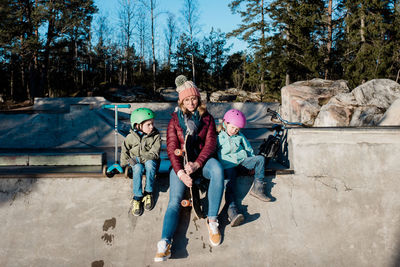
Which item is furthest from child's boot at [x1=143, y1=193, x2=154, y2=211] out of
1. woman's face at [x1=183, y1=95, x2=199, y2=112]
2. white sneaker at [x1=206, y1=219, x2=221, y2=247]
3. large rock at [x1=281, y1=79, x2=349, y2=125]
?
large rock at [x1=281, y1=79, x2=349, y2=125]

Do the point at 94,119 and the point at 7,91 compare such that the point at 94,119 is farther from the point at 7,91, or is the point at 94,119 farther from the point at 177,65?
the point at 7,91

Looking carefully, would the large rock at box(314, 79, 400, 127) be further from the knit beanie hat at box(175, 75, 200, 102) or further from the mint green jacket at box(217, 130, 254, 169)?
the knit beanie hat at box(175, 75, 200, 102)

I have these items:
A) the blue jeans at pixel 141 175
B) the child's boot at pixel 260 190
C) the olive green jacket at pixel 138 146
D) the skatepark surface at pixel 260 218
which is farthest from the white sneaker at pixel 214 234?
the olive green jacket at pixel 138 146

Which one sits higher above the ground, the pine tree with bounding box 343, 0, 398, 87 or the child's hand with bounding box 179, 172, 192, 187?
the pine tree with bounding box 343, 0, 398, 87

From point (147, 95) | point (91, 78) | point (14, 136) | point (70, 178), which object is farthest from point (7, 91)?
point (70, 178)

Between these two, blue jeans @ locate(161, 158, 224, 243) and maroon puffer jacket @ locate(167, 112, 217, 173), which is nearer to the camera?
blue jeans @ locate(161, 158, 224, 243)

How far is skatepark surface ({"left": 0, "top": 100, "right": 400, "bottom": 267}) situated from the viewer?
106 inches

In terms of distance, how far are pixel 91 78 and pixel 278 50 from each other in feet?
85.4

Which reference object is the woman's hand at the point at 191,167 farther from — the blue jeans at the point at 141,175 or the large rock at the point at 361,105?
the large rock at the point at 361,105

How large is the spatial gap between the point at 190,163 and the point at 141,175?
25.9 inches

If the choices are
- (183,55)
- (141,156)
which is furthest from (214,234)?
(183,55)

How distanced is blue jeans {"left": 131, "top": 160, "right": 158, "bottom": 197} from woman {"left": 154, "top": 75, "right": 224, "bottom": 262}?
0.90 ft

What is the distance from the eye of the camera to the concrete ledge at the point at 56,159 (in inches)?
156

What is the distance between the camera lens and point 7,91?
92.6ft
